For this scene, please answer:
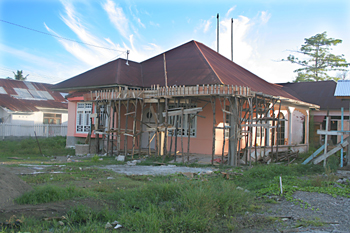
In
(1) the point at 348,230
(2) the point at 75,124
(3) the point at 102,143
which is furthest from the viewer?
(2) the point at 75,124

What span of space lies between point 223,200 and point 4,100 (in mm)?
26238

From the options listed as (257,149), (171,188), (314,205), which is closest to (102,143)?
(257,149)

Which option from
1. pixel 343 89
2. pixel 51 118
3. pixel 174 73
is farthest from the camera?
pixel 51 118

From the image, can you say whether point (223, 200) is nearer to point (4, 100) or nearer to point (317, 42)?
point (4, 100)

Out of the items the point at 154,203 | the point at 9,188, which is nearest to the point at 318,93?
the point at 154,203

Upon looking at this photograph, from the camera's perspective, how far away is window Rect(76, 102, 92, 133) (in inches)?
751

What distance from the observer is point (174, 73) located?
1792 cm

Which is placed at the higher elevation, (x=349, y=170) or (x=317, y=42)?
(x=317, y=42)

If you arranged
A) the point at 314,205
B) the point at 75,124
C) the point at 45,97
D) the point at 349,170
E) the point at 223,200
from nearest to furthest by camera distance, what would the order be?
the point at 223,200 → the point at 314,205 → the point at 349,170 → the point at 75,124 → the point at 45,97

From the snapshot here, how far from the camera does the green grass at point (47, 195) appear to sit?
21.2ft

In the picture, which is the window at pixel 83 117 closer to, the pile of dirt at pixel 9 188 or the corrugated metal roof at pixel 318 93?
the pile of dirt at pixel 9 188

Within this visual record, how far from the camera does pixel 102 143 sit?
18.3 meters

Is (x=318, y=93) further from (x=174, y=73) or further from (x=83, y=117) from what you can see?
(x=83, y=117)

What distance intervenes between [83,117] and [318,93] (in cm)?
1772
